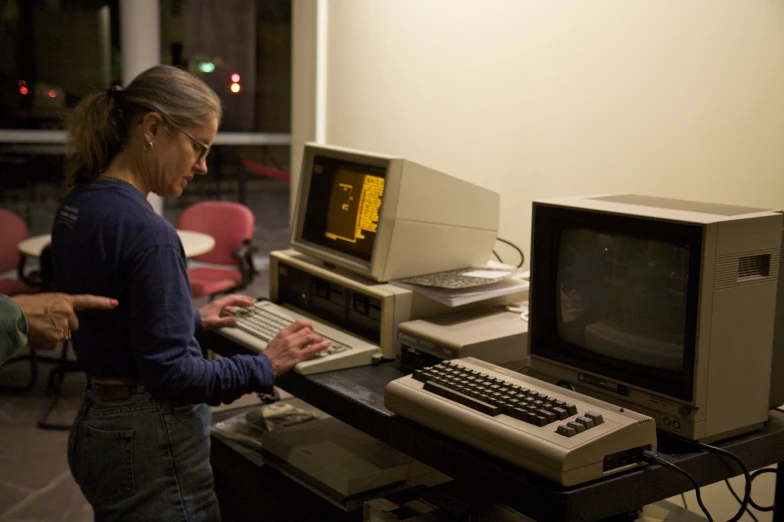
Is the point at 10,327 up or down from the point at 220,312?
up

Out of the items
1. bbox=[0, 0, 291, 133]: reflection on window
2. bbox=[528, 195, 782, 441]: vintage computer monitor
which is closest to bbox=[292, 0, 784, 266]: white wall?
bbox=[528, 195, 782, 441]: vintage computer monitor

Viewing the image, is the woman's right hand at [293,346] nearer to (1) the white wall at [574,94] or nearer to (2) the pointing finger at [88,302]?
(2) the pointing finger at [88,302]

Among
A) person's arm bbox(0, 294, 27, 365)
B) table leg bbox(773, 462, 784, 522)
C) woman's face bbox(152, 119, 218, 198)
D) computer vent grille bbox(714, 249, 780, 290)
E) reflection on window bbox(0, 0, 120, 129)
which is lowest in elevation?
table leg bbox(773, 462, 784, 522)

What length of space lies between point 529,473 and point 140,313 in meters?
0.77

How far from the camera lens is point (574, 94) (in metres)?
2.64

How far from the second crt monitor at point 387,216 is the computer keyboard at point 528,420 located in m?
0.52

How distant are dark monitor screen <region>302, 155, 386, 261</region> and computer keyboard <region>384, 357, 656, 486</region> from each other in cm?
61

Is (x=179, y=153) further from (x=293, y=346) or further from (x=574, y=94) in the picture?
(x=574, y=94)

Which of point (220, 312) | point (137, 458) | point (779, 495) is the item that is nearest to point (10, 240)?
point (220, 312)

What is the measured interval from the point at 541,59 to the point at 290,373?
133cm

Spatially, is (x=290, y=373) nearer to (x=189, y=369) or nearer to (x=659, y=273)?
(x=189, y=369)

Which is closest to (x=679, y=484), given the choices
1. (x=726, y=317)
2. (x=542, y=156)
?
(x=726, y=317)

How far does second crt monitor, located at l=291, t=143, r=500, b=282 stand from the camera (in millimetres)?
2189

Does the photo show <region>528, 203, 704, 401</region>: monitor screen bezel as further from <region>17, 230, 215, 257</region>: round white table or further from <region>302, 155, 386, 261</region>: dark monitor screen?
<region>17, 230, 215, 257</region>: round white table
